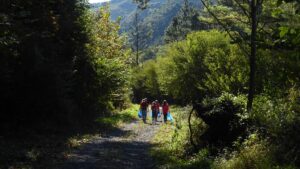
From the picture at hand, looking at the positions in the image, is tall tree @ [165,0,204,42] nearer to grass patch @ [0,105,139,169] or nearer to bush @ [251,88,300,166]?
grass patch @ [0,105,139,169]

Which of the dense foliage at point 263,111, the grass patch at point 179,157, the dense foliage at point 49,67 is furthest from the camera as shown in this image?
the dense foliage at point 49,67

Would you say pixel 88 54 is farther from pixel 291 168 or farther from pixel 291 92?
pixel 291 168

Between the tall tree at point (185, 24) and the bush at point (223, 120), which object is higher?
the tall tree at point (185, 24)

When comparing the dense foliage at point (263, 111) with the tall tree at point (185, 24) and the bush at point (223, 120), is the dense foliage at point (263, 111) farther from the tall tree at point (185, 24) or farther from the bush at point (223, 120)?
the tall tree at point (185, 24)

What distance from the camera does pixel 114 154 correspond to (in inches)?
641

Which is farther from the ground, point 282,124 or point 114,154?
point 282,124

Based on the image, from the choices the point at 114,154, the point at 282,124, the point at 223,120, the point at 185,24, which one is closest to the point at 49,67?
the point at 114,154

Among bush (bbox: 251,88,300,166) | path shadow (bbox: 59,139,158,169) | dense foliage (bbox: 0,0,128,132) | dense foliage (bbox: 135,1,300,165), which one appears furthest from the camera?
dense foliage (bbox: 0,0,128,132)

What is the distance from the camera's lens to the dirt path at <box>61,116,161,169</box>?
14.0 meters

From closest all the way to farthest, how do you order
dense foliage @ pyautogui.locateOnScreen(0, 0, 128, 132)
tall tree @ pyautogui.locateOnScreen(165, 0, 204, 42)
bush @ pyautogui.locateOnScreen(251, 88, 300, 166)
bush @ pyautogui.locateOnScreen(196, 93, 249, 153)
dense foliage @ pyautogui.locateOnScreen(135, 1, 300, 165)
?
dense foliage @ pyautogui.locateOnScreen(135, 1, 300, 165)
bush @ pyautogui.locateOnScreen(251, 88, 300, 166)
bush @ pyautogui.locateOnScreen(196, 93, 249, 153)
dense foliage @ pyautogui.locateOnScreen(0, 0, 128, 132)
tall tree @ pyautogui.locateOnScreen(165, 0, 204, 42)

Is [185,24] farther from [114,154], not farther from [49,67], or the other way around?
[114,154]

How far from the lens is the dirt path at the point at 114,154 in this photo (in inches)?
550

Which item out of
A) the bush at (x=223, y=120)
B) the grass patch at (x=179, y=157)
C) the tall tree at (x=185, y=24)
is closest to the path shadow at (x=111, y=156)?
the grass patch at (x=179, y=157)

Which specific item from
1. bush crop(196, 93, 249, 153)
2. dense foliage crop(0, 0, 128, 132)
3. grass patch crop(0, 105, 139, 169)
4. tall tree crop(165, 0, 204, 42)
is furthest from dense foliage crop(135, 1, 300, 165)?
tall tree crop(165, 0, 204, 42)
